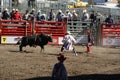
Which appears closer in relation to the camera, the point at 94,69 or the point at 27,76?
the point at 27,76

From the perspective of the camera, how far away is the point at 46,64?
645 inches

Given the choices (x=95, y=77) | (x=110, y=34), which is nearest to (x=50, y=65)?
(x=95, y=77)

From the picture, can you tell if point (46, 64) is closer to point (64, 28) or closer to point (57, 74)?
point (57, 74)

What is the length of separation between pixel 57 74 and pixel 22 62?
7380 millimetres

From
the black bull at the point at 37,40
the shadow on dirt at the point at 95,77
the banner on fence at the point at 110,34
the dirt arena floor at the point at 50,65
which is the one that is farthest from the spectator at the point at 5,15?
the shadow on dirt at the point at 95,77

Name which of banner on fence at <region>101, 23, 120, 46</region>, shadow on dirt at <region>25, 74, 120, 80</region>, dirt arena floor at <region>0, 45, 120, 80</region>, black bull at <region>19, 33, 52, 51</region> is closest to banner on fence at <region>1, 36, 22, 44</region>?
dirt arena floor at <region>0, 45, 120, 80</region>

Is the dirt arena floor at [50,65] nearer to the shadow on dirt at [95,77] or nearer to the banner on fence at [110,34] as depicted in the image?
the shadow on dirt at [95,77]

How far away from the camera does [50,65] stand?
16.1m

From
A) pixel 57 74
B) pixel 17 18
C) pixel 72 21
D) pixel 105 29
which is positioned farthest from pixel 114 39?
pixel 57 74

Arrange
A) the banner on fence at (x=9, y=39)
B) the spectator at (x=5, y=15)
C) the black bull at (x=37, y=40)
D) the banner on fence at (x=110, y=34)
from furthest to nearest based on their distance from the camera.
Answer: the spectator at (x=5, y=15) → the banner on fence at (x=110, y=34) → the banner on fence at (x=9, y=39) → the black bull at (x=37, y=40)

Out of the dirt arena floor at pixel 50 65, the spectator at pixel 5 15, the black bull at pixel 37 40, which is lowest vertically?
the dirt arena floor at pixel 50 65

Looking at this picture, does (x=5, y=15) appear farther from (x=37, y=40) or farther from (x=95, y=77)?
(x=95, y=77)

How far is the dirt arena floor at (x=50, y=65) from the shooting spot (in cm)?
1358

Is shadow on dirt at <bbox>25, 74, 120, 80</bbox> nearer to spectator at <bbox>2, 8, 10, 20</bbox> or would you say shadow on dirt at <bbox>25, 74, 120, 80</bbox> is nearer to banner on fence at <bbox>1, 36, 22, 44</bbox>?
banner on fence at <bbox>1, 36, 22, 44</bbox>
